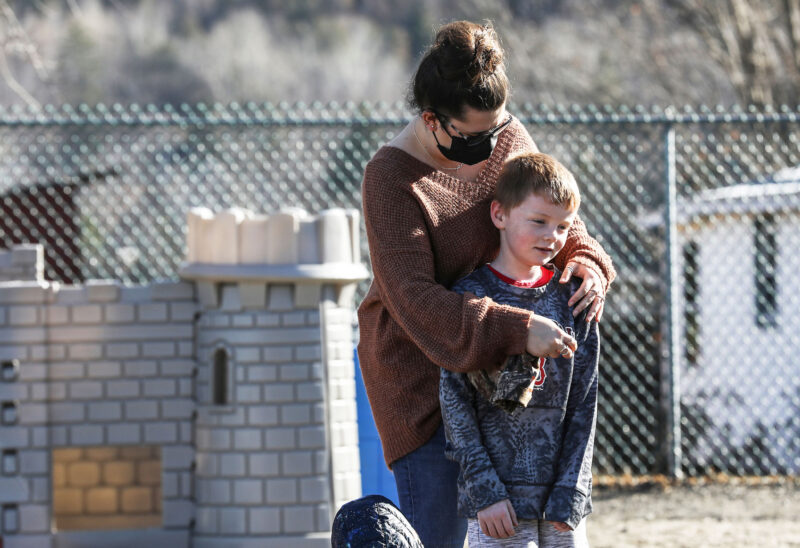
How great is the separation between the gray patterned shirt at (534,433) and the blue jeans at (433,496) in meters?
0.16

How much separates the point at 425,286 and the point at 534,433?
0.42m

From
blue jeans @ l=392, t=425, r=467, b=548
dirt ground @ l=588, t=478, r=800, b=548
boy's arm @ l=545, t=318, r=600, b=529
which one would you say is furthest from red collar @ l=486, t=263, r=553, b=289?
dirt ground @ l=588, t=478, r=800, b=548

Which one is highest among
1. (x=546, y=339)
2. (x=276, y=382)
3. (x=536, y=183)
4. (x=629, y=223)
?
(x=629, y=223)

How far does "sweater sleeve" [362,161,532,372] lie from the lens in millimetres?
2344

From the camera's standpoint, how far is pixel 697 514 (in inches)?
225

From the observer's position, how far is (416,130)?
8.64 ft

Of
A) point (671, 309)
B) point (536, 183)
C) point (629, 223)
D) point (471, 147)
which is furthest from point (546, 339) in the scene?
point (629, 223)

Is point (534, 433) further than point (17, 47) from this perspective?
No

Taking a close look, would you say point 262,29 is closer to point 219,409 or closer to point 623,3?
point 623,3

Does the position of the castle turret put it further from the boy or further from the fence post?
the fence post

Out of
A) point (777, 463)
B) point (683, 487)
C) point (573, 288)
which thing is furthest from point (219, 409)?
point (777, 463)

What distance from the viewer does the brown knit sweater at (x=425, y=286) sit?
238 cm

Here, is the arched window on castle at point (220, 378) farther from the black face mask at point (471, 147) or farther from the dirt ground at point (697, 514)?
the black face mask at point (471, 147)

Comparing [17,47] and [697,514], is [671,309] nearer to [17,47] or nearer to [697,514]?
[697,514]
